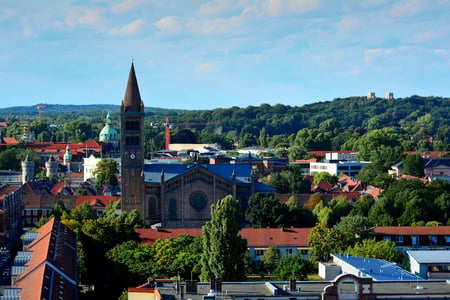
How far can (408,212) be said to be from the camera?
9394 centimetres

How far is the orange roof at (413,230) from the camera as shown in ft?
273

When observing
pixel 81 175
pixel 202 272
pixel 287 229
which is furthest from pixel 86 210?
pixel 81 175

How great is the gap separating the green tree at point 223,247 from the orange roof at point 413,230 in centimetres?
1898

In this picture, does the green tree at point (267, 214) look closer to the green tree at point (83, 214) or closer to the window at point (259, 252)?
the window at point (259, 252)

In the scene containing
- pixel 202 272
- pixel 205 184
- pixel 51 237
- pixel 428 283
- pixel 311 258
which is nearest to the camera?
pixel 428 283

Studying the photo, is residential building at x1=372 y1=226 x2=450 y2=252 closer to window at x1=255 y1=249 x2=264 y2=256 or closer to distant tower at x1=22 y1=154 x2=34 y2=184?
window at x1=255 y1=249 x2=264 y2=256

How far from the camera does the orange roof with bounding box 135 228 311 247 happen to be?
271 ft

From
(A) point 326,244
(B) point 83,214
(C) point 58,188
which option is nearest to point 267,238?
(A) point 326,244

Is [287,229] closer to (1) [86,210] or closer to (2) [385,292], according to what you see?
(1) [86,210]

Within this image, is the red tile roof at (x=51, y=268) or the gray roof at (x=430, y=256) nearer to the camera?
the red tile roof at (x=51, y=268)

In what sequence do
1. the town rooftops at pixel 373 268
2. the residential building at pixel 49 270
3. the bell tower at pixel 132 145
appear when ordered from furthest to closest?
1. the bell tower at pixel 132 145
2. the town rooftops at pixel 373 268
3. the residential building at pixel 49 270

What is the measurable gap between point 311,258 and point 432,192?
27441 millimetres

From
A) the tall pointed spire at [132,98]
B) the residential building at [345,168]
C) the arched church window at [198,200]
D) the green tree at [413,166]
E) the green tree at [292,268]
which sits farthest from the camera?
the residential building at [345,168]

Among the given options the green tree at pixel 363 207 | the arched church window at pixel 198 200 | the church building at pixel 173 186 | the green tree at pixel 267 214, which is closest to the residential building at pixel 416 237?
the green tree at pixel 267 214
